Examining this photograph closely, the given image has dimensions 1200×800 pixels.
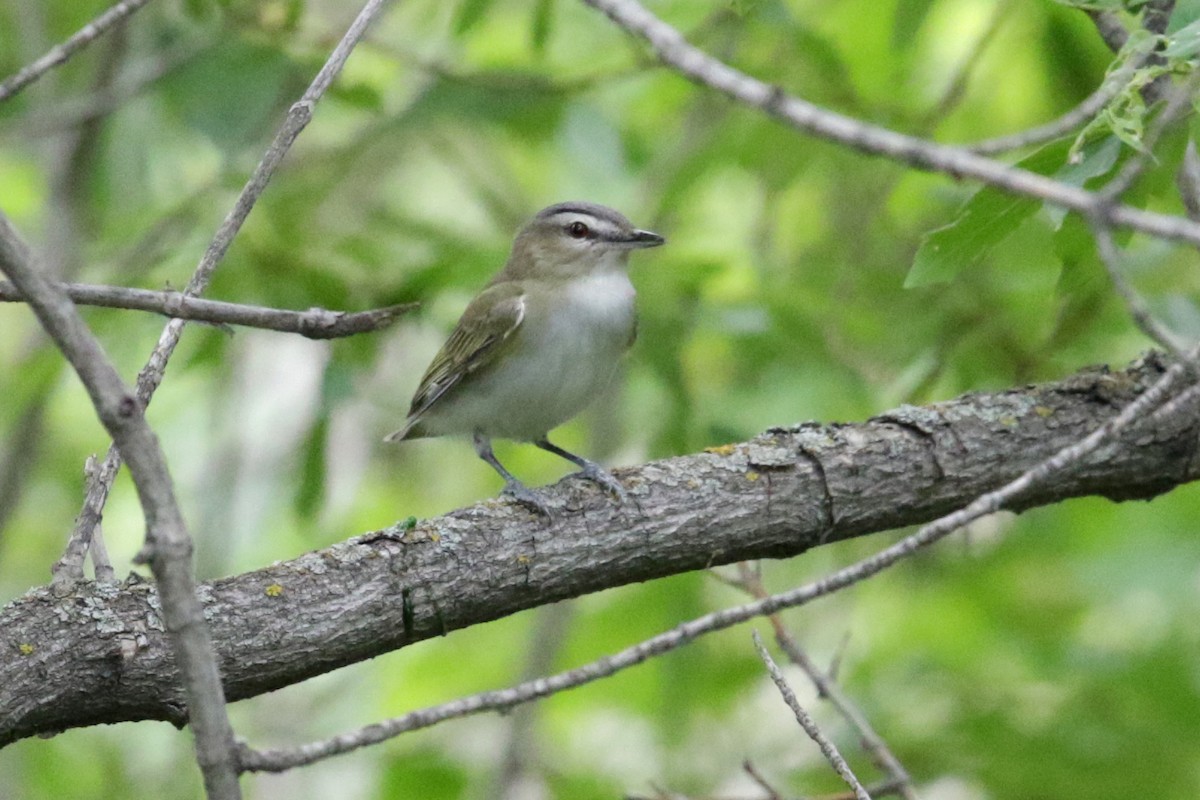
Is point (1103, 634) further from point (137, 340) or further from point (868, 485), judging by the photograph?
point (137, 340)

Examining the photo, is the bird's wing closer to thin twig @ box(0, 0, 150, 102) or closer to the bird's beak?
the bird's beak

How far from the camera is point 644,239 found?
545 cm

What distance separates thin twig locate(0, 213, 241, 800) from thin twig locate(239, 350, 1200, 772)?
0.05m

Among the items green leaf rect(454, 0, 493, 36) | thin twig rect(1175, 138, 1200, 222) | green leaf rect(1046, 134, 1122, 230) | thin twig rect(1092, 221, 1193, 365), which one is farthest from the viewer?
green leaf rect(454, 0, 493, 36)

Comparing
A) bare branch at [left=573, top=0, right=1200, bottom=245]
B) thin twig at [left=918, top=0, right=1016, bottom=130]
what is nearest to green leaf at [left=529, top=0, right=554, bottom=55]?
thin twig at [left=918, top=0, right=1016, bottom=130]

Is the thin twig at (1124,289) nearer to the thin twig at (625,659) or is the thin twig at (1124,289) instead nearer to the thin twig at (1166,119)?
the thin twig at (625,659)

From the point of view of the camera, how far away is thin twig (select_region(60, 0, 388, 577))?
8.81ft

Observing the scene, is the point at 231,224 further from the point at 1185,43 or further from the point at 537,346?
the point at 537,346

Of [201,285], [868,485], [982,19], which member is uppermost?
[982,19]

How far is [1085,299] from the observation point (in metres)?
4.85

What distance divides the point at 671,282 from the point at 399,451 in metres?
4.51

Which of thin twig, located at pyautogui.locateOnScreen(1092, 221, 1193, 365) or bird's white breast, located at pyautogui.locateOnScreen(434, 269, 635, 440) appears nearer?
thin twig, located at pyautogui.locateOnScreen(1092, 221, 1193, 365)

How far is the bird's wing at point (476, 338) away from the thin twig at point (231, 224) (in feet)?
7.22

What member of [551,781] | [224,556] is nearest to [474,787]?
[551,781]
